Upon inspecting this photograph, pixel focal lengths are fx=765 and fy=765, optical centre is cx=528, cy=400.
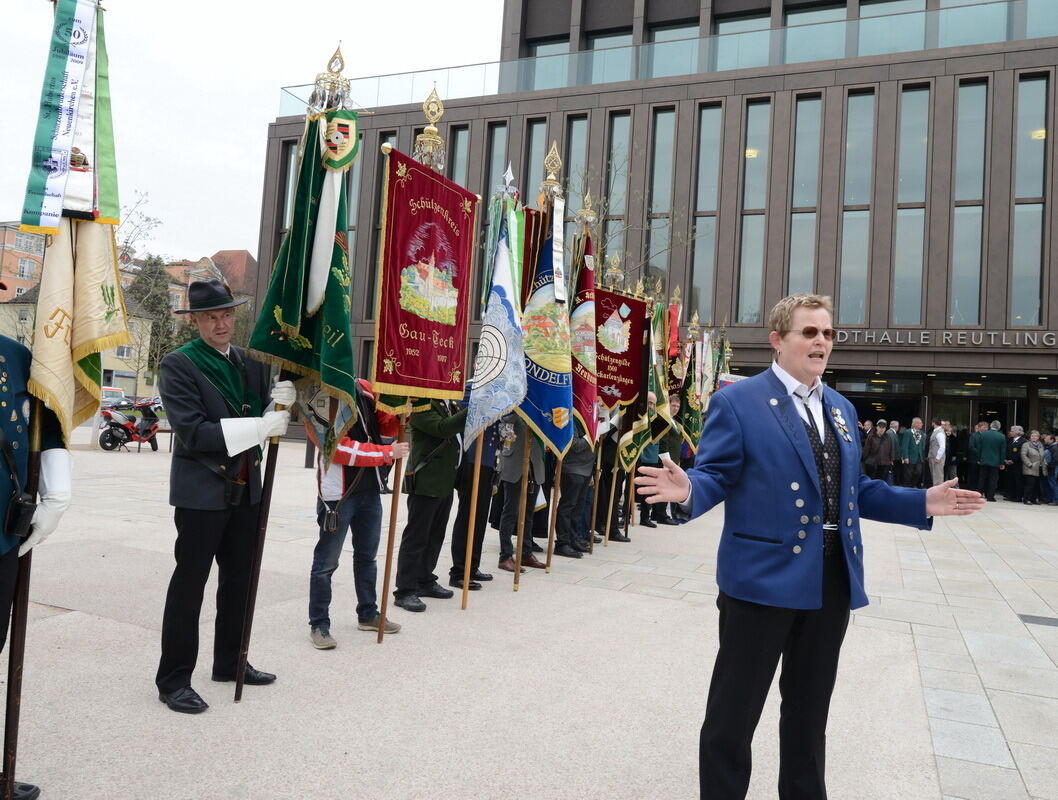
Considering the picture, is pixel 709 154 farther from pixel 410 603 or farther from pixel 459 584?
pixel 410 603

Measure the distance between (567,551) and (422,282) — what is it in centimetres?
412

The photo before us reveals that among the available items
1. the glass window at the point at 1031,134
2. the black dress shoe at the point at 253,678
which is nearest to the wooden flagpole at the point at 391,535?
the black dress shoe at the point at 253,678

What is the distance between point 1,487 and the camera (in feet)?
8.49

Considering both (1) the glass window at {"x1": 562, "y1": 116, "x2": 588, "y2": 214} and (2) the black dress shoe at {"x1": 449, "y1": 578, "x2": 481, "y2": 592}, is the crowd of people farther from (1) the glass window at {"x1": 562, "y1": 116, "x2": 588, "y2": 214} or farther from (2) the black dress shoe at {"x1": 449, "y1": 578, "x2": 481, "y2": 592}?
(2) the black dress shoe at {"x1": 449, "y1": 578, "x2": 481, "y2": 592}

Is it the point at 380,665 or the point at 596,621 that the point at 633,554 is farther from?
the point at 380,665

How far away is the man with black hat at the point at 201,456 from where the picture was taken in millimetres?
3578

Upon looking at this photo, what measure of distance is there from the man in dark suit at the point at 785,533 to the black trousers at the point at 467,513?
4006mm

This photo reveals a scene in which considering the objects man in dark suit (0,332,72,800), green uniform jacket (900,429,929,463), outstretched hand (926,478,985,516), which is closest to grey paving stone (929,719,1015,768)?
outstretched hand (926,478,985,516)

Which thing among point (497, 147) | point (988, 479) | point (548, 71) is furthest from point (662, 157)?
point (988, 479)

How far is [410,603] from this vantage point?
5547 mm

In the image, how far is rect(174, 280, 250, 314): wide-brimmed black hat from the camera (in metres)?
3.67

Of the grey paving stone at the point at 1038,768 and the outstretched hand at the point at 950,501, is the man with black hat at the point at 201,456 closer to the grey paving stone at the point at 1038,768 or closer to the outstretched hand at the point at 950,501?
the outstretched hand at the point at 950,501

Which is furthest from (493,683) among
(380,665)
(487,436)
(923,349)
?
(923,349)

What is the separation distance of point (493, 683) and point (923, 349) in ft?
66.8
